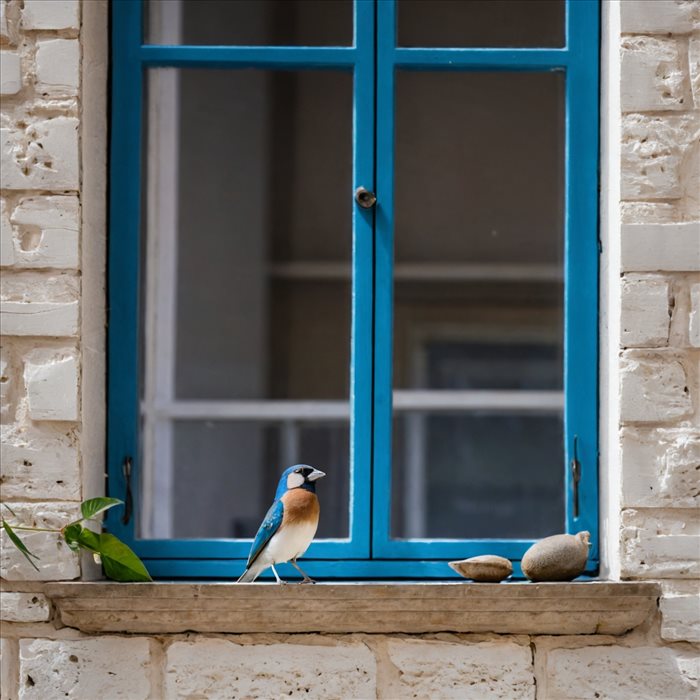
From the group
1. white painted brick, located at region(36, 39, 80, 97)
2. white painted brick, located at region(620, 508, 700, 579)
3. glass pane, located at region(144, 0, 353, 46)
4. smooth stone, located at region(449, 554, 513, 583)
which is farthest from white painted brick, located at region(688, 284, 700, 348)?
glass pane, located at region(144, 0, 353, 46)

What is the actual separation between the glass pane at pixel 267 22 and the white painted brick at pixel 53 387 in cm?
277

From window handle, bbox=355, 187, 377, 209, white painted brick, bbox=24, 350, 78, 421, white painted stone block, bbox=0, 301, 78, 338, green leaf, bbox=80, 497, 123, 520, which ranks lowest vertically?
green leaf, bbox=80, 497, 123, 520

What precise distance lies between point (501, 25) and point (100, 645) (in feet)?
12.9

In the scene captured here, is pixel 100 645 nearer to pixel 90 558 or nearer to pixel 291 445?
pixel 90 558

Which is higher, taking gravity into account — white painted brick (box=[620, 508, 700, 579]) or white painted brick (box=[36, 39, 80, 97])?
white painted brick (box=[36, 39, 80, 97])

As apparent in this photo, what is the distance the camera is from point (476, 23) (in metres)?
5.60

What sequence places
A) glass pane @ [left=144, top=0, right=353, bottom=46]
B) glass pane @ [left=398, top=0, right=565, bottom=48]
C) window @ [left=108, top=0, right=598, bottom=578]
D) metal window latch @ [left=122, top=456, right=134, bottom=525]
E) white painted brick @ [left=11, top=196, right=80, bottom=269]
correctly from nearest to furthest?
white painted brick @ [left=11, top=196, right=80, bottom=269] → metal window latch @ [left=122, top=456, right=134, bottom=525] → window @ [left=108, top=0, right=598, bottom=578] → glass pane @ [left=398, top=0, right=565, bottom=48] → glass pane @ [left=144, top=0, right=353, bottom=46]

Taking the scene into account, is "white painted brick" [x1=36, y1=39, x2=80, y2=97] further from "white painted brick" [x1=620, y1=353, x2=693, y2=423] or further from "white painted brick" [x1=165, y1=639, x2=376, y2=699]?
"white painted brick" [x1=620, y1=353, x2=693, y2=423]

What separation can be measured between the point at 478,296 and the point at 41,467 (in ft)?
15.0

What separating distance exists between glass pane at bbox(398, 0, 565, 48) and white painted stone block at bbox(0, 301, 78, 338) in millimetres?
2972

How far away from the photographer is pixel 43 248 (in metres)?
2.52

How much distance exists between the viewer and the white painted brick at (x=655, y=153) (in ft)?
8.26

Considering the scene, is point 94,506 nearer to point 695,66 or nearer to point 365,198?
point 365,198

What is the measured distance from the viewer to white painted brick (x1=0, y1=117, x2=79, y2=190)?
254 centimetres
